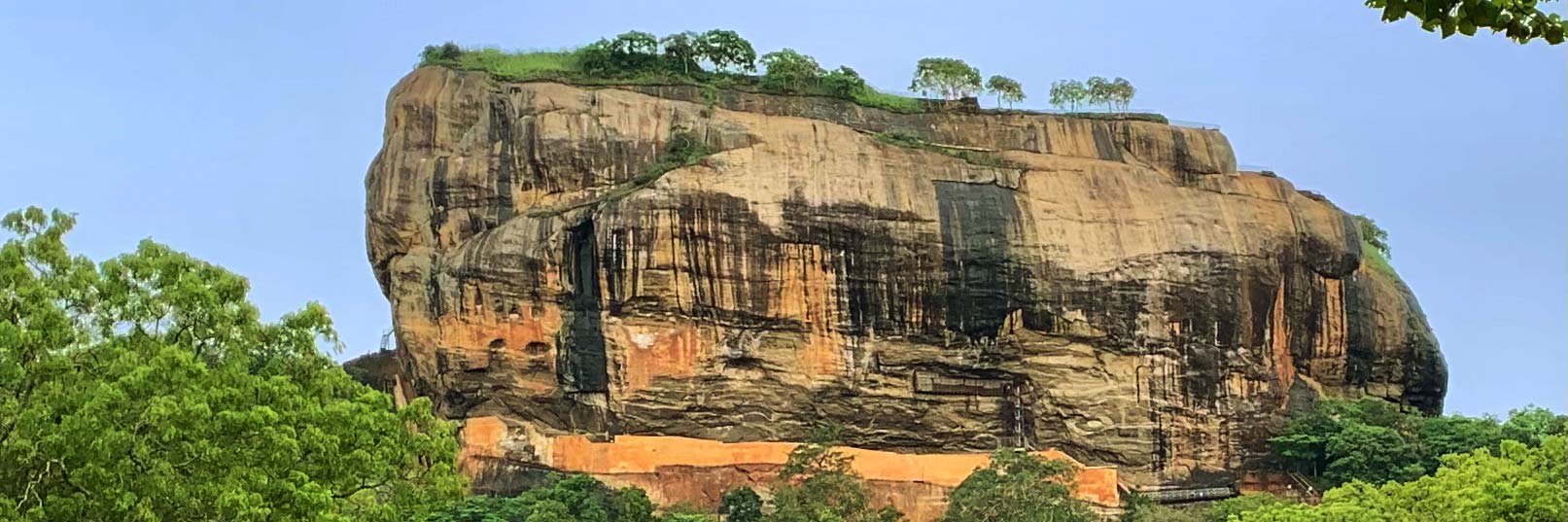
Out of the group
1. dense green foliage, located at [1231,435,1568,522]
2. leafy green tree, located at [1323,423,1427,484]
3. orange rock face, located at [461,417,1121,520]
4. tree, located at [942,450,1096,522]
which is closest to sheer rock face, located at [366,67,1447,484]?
orange rock face, located at [461,417,1121,520]

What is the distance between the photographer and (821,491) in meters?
32.7

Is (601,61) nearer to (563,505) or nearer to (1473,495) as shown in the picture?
(563,505)

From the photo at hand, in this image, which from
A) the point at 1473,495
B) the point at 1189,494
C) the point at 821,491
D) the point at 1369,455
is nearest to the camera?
the point at 1473,495

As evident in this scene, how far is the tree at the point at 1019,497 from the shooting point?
1225 inches

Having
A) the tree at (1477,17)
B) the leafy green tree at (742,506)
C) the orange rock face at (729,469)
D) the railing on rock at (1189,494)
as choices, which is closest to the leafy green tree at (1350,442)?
the railing on rock at (1189,494)

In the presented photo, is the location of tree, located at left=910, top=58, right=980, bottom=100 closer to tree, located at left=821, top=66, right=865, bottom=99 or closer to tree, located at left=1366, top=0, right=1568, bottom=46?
tree, located at left=821, top=66, right=865, bottom=99

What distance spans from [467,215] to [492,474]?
568 cm

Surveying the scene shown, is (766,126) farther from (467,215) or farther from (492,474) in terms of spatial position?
(492,474)

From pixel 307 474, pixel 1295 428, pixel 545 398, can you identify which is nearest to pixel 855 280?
pixel 545 398

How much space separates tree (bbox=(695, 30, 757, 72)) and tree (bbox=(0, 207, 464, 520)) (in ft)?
79.8

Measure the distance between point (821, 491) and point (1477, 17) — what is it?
2717 centimetres

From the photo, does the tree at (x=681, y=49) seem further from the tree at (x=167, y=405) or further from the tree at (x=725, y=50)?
the tree at (x=167, y=405)

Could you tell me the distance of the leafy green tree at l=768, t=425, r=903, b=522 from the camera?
3178 centimetres

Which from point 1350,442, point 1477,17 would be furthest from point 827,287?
point 1477,17
